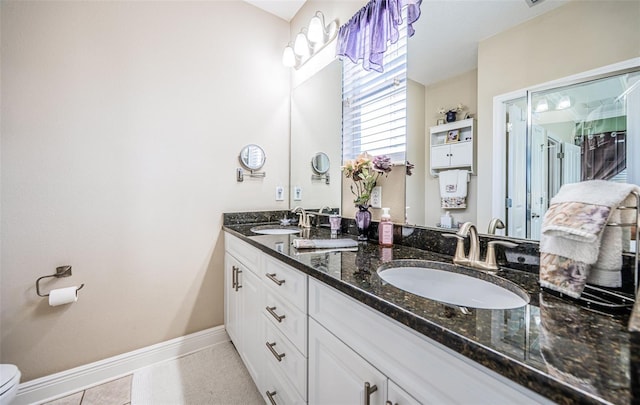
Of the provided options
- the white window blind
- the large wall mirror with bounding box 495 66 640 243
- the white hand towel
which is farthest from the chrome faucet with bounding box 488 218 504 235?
the white window blind

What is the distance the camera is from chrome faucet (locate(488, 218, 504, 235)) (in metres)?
0.96

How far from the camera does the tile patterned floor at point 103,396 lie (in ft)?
4.69

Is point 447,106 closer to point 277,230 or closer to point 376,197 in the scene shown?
point 376,197

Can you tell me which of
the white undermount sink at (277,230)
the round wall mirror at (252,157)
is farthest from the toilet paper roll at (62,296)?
the round wall mirror at (252,157)

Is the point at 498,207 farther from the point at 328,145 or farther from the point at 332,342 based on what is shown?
the point at 328,145

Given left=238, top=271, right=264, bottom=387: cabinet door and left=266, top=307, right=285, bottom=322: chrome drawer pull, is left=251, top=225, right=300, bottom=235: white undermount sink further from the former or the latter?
left=266, top=307, right=285, bottom=322: chrome drawer pull

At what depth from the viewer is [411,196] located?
1.29 metres

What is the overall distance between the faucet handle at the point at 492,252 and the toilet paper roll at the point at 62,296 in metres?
1.99

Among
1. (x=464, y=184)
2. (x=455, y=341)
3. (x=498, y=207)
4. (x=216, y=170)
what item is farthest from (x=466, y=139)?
(x=216, y=170)

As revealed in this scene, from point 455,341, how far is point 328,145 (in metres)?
1.59

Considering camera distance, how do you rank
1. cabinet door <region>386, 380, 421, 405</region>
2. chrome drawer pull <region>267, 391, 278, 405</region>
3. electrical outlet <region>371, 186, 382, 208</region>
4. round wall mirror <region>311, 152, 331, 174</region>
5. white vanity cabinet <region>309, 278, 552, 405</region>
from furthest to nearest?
1. round wall mirror <region>311, 152, 331, 174</region>
2. electrical outlet <region>371, 186, 382, 208</region>
3. chrome drawer pull <region>267, 391, 278, 405</region>
4. cabinet door <region>386, 380, 421, 405</region>
5. white vanity cabinet <region>309, 278, 552, 405</region>

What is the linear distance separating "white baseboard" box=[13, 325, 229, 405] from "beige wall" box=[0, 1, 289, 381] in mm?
47

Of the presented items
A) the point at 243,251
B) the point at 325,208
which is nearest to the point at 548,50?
the point at 325,208

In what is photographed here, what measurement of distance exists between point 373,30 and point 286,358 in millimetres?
1658
